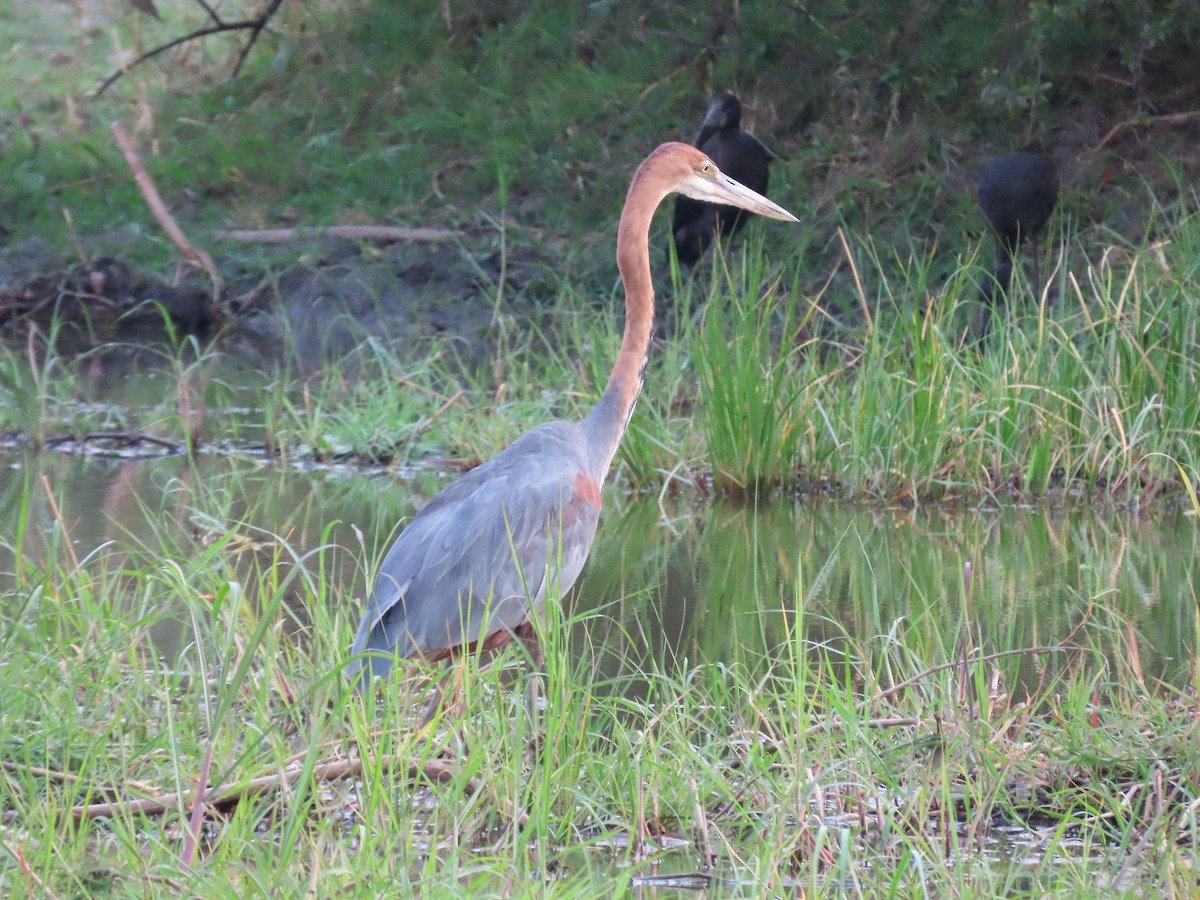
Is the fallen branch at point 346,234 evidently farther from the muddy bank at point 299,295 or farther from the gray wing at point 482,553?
the gray wing at point 482,553

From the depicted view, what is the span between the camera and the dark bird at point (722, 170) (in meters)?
9.72

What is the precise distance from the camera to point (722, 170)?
9.70m

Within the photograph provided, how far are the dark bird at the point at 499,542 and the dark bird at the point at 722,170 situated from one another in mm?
5326

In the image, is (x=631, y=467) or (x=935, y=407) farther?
(x=631, y=467)

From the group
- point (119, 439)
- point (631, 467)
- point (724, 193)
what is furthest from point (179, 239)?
point (724, 193)

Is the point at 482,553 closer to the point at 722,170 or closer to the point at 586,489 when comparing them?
the point at 586,489

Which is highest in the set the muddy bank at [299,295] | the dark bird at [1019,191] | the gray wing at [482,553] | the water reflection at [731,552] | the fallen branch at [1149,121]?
the fallen branch at [1149,121]

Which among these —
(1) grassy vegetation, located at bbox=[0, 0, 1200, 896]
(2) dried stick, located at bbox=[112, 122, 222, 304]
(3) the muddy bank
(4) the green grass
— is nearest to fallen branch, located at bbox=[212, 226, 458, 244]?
(3) the muddy bank

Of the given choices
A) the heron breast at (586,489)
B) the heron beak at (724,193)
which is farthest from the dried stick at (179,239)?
the heron breast at (586,489)

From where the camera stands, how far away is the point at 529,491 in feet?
13.1

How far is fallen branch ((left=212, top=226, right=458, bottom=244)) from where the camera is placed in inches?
447

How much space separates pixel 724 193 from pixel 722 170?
4994mm

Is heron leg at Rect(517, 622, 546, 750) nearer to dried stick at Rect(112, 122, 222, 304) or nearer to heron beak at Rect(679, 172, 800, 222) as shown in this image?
heron beak at Rect(679, 172, 800, 222)

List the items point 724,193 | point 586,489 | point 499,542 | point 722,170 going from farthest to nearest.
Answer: point 722,170 < point 724,193 < point 586,489 < point 499,542
